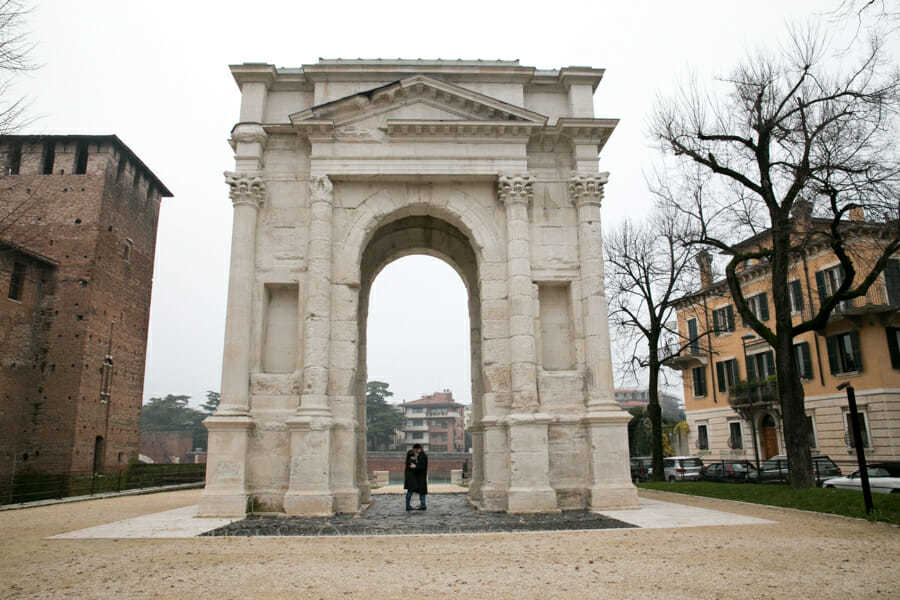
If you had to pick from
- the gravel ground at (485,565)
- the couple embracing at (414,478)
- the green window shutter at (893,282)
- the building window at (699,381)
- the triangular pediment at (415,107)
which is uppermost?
the triangular pediment at (415,107)

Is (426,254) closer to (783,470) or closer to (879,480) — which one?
(879,480)

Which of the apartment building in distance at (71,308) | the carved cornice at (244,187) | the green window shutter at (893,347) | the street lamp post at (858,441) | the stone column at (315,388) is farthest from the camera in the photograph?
the apartment building in distance at (71,308)

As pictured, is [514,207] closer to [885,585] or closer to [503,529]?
[503,529]

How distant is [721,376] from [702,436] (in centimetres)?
422

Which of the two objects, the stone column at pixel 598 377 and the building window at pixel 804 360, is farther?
the building window at pixel 804 360

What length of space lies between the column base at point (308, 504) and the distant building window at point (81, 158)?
26060 mm

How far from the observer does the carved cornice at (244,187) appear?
16.0 metres

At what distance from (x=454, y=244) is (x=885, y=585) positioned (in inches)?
565

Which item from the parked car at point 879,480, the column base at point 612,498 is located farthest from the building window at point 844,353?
the column base at point 612,498

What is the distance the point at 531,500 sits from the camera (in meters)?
14.1

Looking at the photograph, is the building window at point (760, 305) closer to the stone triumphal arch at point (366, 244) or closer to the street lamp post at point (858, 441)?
the stone triumphal arch at point (366, 244)

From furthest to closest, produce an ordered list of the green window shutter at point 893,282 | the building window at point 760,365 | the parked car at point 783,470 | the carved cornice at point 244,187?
the building window at point 760,365, the green window shutter at point 893,282, the parked car at point 783,470, the carved cornice at point 244,187

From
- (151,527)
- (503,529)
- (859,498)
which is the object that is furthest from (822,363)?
(151,527)

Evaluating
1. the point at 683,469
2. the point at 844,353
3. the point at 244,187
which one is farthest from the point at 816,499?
the point at 844,353
